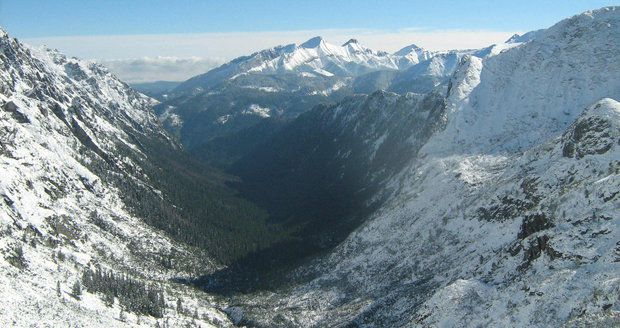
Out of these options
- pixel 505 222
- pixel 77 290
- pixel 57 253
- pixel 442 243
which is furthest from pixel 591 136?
pixel 57 253

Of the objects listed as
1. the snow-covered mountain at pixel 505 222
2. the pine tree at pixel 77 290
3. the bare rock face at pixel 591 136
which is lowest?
the pine tree at pixel 77 290

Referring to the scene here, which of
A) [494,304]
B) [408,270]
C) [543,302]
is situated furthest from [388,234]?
[543,302]

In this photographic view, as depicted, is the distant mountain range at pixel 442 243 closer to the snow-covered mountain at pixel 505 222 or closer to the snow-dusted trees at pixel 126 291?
the snow-covered mountain at pixel 505 222

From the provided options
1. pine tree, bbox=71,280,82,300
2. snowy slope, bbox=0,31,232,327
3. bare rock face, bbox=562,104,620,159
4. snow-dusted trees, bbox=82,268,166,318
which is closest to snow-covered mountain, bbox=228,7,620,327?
bare rock face, bbox=562,104,620,159

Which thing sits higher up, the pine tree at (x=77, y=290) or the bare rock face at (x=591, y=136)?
the bare rock face at (x=591, y=136)

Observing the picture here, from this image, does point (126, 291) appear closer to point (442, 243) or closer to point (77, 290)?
point (77, 290)

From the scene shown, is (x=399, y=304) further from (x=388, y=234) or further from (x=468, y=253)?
(x=388, y=234)

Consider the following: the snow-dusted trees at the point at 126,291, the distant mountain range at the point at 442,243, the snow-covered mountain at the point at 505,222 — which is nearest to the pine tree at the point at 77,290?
the distant mountain range at the point at 442,243

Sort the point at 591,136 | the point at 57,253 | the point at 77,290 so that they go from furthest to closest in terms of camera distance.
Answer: the point at 57,253 < the point at 77,290 < the point at 591,136
